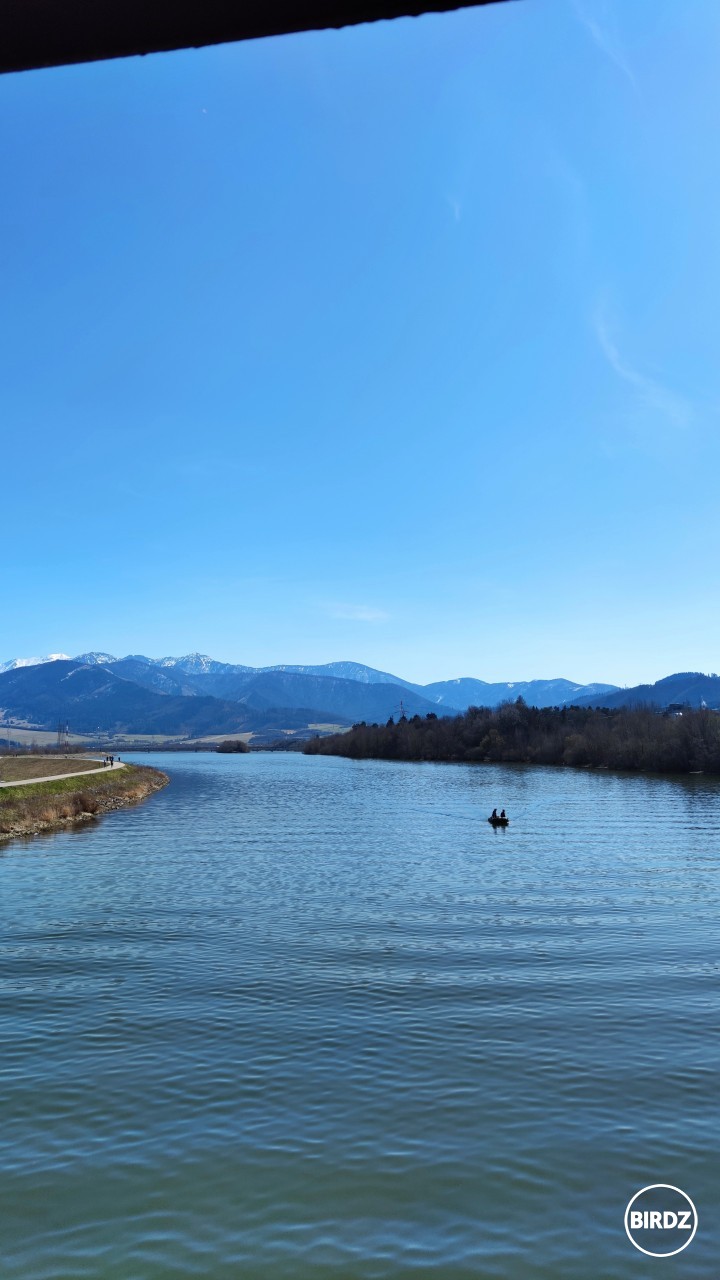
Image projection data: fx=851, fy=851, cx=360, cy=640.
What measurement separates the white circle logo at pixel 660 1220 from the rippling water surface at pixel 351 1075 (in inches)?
Result: 7.2

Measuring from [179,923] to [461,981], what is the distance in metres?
12.0

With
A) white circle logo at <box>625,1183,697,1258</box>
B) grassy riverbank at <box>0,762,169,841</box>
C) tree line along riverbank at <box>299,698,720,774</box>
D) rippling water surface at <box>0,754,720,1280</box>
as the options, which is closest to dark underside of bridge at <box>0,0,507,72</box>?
rippling water surface at <box>0,754,720,1280</box>

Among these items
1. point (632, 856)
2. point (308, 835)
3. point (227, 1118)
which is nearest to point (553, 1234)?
point (227, 1118)

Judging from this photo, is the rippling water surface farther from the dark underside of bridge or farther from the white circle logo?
the dark underside of bridge

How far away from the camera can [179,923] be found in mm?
30766

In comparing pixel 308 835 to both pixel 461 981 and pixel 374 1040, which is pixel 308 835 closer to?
pixel 461 981

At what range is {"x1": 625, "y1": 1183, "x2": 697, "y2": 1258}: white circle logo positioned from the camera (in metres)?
11.5

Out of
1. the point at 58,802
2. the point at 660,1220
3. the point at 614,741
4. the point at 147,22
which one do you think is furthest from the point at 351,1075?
the point at 614,741

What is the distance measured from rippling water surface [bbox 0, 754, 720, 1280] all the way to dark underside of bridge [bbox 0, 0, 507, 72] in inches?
497

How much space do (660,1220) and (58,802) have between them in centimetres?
6600

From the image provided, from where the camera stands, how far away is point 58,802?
233ft

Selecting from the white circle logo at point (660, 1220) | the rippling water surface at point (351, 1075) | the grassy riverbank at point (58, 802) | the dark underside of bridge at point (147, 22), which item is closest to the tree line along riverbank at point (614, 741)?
the grassy riverbank at point (58, 802)

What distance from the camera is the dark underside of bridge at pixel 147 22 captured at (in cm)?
274

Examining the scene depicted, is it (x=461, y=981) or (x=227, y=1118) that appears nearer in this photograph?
(x=227, y=1118)
